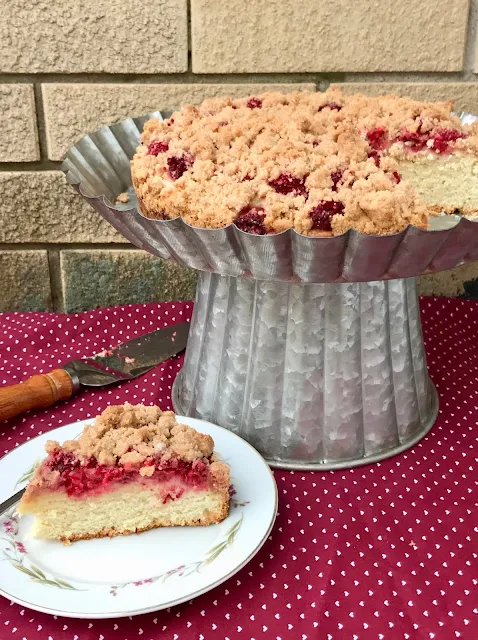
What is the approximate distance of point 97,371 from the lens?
1.22 meters

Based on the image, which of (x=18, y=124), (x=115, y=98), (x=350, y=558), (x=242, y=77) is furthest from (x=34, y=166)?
(x=350, y=558)

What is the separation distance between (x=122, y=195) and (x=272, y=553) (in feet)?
2.03

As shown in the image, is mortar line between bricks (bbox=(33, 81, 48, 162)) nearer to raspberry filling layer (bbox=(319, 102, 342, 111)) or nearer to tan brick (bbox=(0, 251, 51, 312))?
tan brick (bbox=(0, 251, 51, 312))

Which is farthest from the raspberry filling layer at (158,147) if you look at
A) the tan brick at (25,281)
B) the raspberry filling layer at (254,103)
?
the tan brick at (25,281)

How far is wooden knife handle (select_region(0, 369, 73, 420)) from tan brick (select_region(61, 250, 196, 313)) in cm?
47

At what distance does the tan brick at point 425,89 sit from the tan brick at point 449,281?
0.38 m

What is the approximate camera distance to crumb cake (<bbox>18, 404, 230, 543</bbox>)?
2.68 feet

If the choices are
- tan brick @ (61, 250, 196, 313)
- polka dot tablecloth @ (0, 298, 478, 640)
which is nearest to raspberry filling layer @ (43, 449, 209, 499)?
polka dot tablecloth @ (0, 298, 478, 640)

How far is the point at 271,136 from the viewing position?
98cm

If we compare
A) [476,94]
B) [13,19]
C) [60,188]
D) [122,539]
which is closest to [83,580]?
[122,539]

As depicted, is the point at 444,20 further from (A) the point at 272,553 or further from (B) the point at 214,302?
(A) the point at 272,553

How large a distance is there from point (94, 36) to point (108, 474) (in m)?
0.99

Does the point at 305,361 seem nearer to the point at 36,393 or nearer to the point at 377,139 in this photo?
the point at 377,139

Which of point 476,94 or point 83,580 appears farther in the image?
point 476,94
